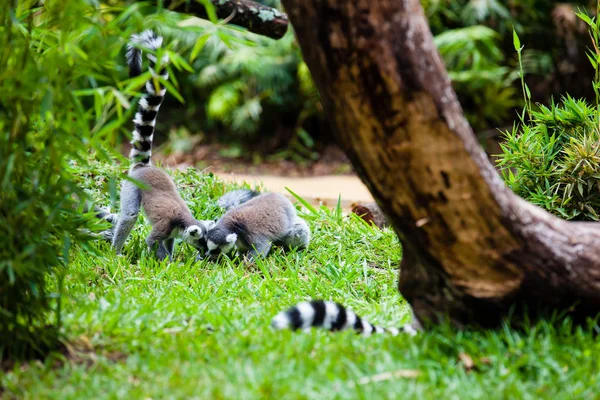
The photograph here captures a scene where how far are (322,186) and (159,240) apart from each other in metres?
4.67

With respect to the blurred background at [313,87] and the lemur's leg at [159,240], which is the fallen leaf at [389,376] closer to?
the lemur's leg at [159,240]

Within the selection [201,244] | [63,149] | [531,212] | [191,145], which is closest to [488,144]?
[191,145]

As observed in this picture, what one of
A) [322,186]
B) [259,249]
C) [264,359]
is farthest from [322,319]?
[322,186]

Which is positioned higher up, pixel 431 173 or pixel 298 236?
pixel 431 173

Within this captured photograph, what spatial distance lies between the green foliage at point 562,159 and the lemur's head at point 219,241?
1.92 metres

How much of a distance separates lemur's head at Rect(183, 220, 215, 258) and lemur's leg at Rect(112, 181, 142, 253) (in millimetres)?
389

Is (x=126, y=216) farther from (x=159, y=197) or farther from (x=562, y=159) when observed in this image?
(x=562, y=159)

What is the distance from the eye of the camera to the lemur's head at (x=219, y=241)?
481 centimetres

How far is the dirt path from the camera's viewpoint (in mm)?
7863

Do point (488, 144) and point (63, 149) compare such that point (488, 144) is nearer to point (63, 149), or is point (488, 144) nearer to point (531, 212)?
point (531, 212)

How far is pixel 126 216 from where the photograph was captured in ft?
15.8

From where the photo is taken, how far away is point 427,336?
9.46 feet

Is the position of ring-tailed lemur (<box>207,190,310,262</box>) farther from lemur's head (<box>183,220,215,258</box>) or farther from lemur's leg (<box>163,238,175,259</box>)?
lemur's leg (<box>163,238,175,259</box>)

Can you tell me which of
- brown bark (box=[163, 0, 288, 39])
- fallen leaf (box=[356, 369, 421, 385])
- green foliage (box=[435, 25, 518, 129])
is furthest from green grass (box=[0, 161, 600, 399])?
green foliage (box=[435, 25, 518, 129])
